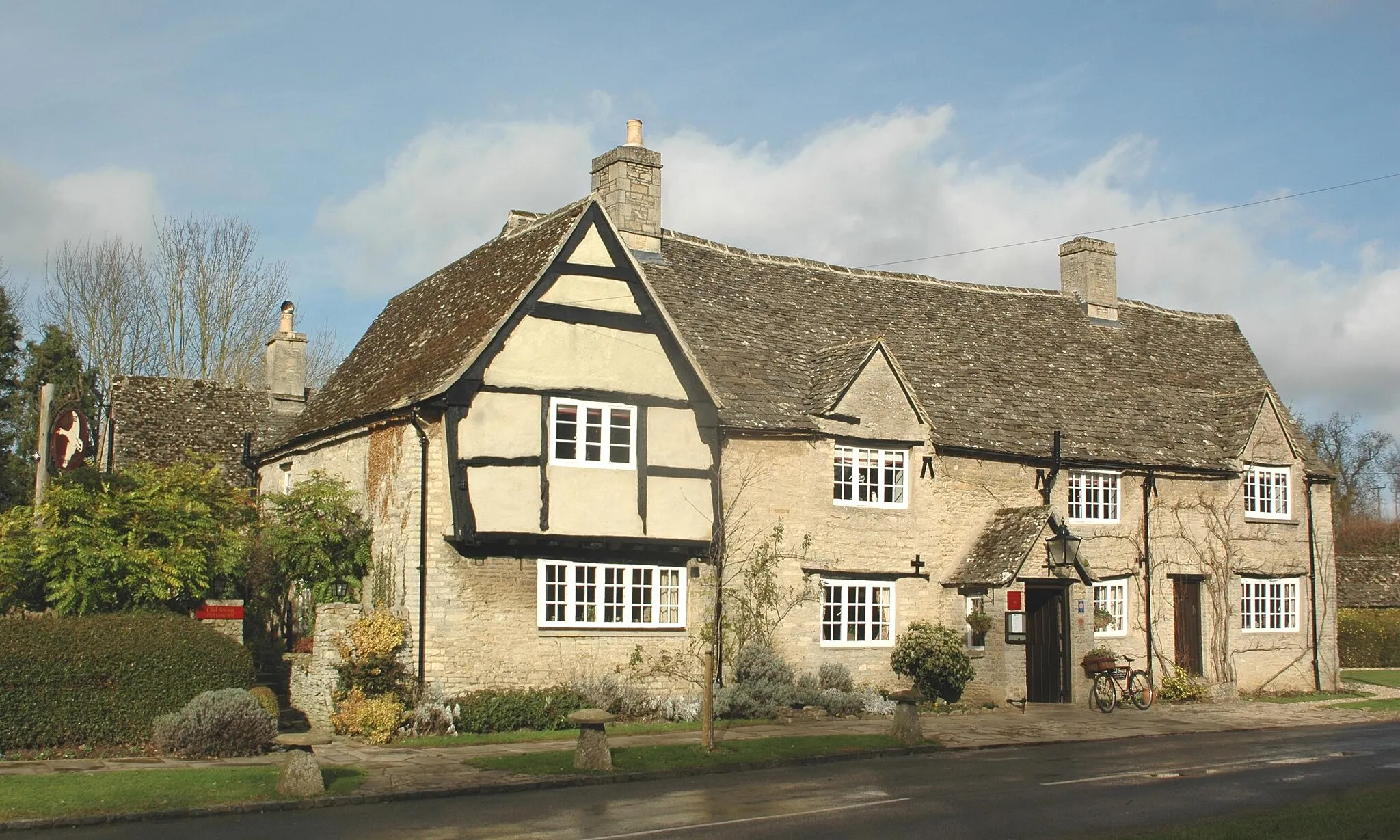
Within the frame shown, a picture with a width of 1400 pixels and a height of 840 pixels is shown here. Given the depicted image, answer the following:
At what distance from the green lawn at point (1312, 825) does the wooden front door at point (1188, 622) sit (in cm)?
1685

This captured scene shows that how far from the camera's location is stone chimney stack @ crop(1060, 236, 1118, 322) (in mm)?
36938

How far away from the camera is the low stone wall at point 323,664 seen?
22.2 m

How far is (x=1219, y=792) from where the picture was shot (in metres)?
15.8

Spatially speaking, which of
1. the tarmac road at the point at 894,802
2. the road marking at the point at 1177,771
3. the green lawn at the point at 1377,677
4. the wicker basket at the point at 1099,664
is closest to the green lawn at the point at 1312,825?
the tarmac road at the point at 894,802

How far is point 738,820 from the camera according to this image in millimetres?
13664

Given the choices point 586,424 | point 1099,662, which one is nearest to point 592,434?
point 586,424

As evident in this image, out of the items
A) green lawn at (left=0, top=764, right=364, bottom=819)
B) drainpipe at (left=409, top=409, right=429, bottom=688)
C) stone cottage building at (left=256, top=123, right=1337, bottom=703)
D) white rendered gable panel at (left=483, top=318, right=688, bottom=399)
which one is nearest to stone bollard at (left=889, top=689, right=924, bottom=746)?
stone cottage building at (left=256, top=123, right=1337, bottom=703)

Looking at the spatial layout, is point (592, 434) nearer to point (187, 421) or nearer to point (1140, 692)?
point (1140, 692)

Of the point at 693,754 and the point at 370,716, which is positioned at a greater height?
the point at 370,716

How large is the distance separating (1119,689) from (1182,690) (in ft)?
8.35

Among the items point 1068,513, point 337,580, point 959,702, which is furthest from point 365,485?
point 1068,513

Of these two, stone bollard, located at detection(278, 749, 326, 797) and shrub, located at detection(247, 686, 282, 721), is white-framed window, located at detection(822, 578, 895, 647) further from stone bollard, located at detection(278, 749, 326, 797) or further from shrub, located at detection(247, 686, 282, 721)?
stone bollard, located at detection(278, 749, 326, 797)

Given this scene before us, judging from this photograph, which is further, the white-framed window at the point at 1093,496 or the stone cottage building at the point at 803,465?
the white-framed window at the point at 1093,496

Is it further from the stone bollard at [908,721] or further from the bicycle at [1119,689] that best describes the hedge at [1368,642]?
the stone bollard at [908,721]
